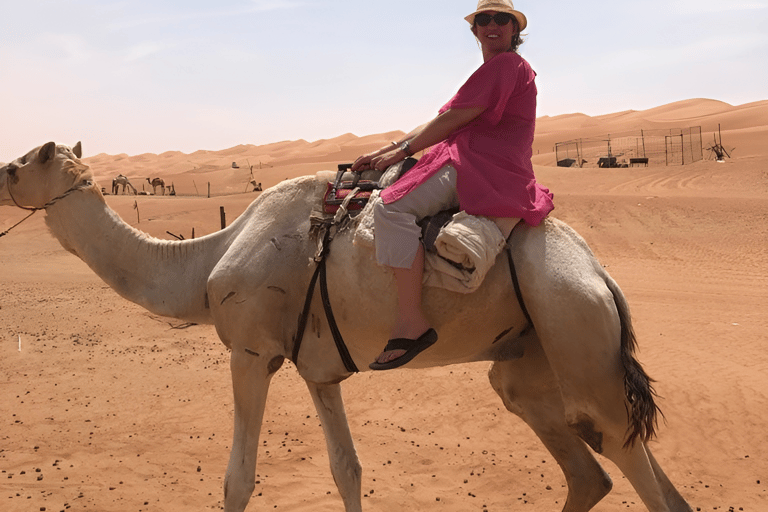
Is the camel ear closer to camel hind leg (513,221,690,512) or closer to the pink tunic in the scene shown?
the pink tunic

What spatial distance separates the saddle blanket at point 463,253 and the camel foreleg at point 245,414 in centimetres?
117

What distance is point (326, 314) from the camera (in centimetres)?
418

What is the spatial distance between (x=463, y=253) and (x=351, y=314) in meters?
0.86

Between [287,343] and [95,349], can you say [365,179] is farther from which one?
[95,349]

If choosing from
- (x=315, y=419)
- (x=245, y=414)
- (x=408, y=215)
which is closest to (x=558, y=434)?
(x=408, y=215)

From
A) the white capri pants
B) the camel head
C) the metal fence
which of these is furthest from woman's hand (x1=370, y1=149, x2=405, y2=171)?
the metal fence

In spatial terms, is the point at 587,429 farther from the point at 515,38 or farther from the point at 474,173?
the point at 515,38

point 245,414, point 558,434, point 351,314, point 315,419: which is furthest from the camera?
point 315,419

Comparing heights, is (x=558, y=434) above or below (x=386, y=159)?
below

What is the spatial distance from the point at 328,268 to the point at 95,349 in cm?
872

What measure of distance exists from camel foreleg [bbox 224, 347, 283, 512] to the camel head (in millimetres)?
1788

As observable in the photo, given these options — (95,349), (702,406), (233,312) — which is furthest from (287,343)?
(95,349)

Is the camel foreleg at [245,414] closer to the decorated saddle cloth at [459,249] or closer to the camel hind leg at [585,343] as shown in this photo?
the decorated saddle cloth at [459,249]

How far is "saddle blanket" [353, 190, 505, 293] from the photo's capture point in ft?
11.8
